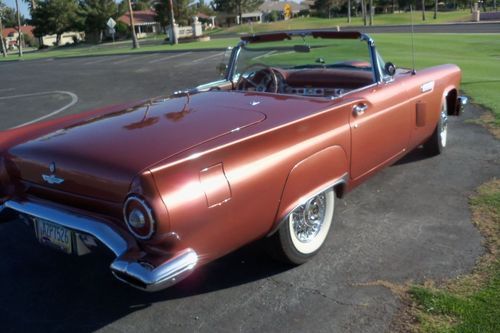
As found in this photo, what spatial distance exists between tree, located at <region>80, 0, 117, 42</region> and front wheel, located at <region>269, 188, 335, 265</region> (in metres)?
72.9

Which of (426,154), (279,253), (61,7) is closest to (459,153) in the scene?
(426,154)

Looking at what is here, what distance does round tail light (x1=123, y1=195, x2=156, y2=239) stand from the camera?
2.41 m

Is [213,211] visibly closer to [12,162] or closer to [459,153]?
[12,162]

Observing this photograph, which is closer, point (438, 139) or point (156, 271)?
point (156, 271)

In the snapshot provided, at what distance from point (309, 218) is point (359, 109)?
0.86 m

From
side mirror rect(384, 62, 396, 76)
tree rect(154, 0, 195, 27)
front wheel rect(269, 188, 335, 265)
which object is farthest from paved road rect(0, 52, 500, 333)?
tree rect(154, 0, 195, 27)

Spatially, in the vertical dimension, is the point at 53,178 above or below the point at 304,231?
above

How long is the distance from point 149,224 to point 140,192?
15 centimetres

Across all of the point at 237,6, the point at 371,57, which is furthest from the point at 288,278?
the point at 237,6

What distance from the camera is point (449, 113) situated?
572 centimetres

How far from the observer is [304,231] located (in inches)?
135

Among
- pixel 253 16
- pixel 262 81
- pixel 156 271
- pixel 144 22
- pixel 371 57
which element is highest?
pixel 144 22

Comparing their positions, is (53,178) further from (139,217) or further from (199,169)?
(199,169)

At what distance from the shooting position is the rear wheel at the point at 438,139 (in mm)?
5318
